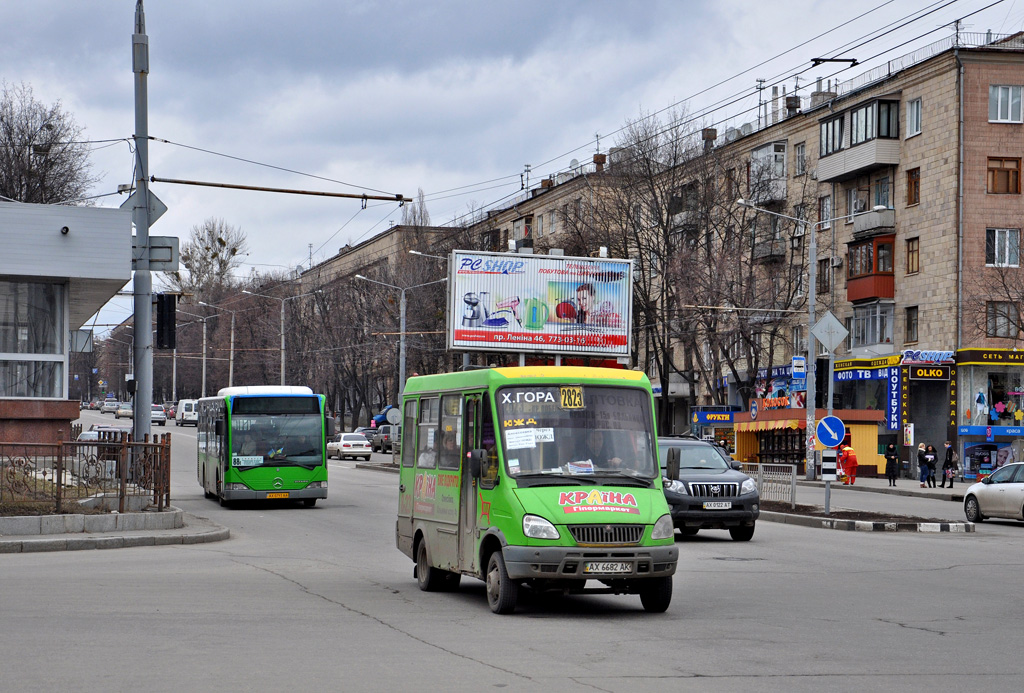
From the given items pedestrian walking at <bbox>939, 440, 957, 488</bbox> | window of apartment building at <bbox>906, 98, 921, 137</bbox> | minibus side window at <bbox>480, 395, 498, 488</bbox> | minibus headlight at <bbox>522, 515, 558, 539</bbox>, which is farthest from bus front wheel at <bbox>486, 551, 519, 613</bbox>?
window of apartment building at <bbox>906, 98, 921, 137</bbox>

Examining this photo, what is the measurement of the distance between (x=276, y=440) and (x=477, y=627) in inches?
730

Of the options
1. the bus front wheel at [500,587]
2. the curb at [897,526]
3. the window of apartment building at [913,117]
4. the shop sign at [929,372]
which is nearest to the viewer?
the bus front wheel at [500,587]

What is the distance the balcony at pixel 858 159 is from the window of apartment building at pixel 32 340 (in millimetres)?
34816

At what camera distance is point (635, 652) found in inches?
364

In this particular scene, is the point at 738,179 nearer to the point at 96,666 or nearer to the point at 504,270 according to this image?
the point at 504,270

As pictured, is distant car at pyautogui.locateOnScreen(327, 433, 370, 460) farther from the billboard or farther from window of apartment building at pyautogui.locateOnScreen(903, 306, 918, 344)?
the billboard

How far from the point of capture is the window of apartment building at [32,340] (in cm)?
2877

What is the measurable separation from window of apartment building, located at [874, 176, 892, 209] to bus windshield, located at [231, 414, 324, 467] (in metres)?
31.8

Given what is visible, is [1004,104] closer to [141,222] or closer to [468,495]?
[141,222]

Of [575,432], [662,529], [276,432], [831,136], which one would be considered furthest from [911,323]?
[662,529]

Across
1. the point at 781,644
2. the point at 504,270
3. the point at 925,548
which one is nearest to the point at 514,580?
the point at 781,644

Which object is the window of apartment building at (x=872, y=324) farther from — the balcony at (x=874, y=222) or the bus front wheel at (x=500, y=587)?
the bus front wheel at (x=500, y=587)

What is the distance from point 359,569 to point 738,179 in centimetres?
4470

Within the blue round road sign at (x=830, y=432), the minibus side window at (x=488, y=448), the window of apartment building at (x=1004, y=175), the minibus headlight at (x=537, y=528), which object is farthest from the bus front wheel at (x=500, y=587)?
the window of apartment building at (x=1004, y=175)
